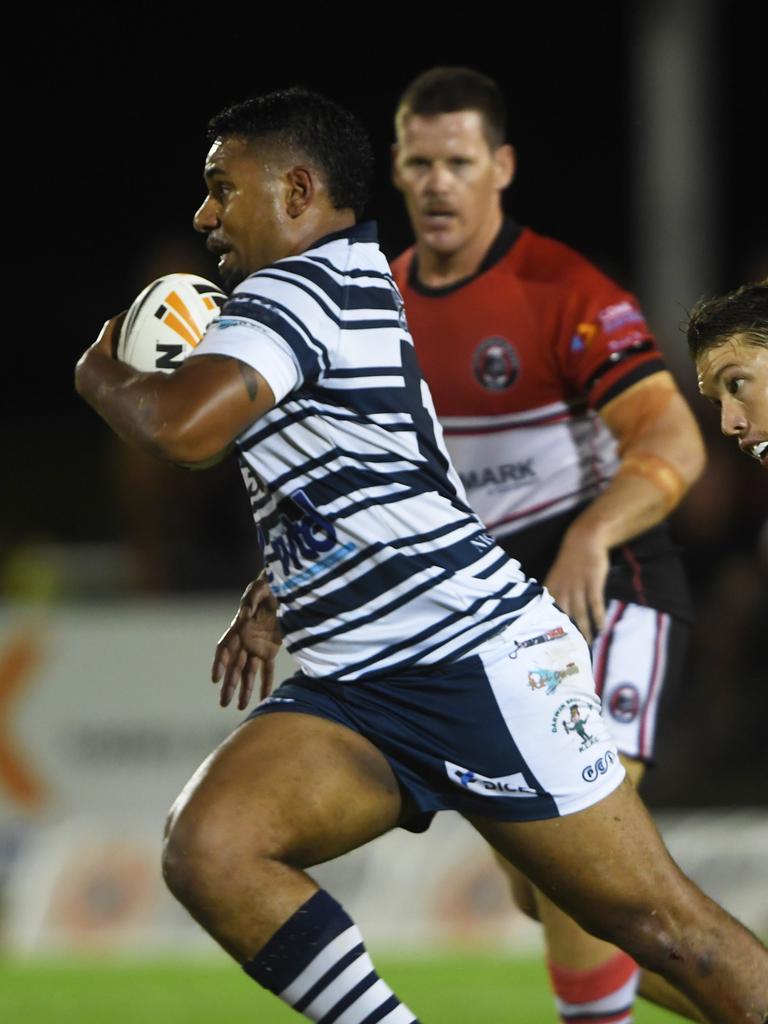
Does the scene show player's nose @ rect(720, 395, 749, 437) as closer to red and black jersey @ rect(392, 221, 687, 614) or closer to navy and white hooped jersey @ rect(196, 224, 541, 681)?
navy and white hooped jersey @ rect(196, 224, 541, 681)

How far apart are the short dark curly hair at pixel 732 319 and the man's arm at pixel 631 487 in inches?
27.7

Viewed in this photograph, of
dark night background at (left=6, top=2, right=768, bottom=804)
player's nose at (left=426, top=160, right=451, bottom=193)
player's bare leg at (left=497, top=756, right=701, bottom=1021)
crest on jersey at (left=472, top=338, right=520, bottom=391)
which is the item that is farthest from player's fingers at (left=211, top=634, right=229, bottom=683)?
dark night background at (left=6, top=2, right=768, bottom=804)

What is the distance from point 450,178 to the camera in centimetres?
505

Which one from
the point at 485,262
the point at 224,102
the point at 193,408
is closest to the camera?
the point at 193,408

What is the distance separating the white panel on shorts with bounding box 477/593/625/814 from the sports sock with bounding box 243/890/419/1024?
0.50 m

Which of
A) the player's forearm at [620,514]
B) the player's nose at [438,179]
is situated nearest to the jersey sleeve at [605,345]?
the player's forearm at [620,514]

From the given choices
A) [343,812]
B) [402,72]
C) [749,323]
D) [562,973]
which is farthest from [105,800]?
[402,72]

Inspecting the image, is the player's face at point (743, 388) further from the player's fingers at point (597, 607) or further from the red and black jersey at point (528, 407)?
the red and black jersey at point (528, 407)

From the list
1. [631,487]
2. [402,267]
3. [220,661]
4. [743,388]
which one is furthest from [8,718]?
[743,388]

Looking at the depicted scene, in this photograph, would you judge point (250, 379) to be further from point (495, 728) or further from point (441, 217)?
point (441, 217)

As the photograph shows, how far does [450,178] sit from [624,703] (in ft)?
4.93

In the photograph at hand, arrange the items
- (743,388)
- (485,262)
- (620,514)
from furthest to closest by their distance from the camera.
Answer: (485,262), (620,514), (743,388)

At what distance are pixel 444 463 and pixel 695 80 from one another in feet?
30.8

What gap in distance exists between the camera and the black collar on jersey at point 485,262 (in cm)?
499
